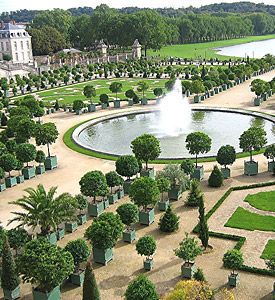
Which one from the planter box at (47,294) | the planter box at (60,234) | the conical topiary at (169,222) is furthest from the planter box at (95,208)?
the planter box at (47,294)

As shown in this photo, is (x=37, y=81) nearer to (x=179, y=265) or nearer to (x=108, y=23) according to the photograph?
(x=108, y=23)

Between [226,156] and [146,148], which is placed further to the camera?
[226,156]

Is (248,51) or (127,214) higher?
(248,51)

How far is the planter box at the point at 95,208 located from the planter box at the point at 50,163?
9.48 metres

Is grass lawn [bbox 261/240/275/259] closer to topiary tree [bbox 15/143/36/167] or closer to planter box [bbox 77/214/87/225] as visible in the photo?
planter box [bbox 77/214/87/225]

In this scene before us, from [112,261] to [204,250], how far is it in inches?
186

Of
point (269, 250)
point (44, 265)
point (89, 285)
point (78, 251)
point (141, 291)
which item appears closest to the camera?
point (141, 291)

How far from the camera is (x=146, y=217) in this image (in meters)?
26.2

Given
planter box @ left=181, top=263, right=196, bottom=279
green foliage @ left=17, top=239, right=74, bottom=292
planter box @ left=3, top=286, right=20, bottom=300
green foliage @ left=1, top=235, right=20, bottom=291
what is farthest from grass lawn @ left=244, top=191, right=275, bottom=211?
green foliage @ left=1, top=235, right=20, bottom=291

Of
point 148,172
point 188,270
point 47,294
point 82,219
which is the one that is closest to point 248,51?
point 148,172

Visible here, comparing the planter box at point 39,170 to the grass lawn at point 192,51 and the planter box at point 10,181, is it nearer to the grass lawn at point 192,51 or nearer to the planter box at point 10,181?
the planter box at point 10,181

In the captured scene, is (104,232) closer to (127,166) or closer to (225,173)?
(127,166)

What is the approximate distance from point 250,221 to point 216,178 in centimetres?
541

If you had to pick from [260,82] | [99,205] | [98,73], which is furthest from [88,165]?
[98,73]
